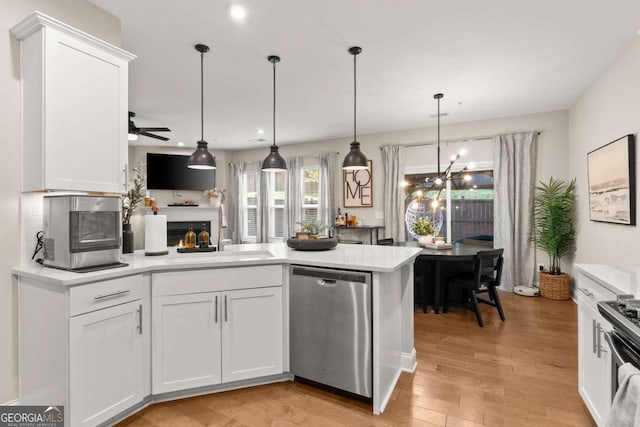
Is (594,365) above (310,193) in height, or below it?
below

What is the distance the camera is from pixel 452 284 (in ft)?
13.4

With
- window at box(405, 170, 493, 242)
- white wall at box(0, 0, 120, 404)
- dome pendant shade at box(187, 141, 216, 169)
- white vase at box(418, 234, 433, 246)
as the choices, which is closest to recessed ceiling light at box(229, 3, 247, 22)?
dome pendant shade at box(187, 141, 216, 169)

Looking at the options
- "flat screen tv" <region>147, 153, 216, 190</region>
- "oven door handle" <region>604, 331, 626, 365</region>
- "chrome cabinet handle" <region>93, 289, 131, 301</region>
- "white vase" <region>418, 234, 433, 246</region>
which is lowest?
"oven door handle" <region>604, 331, 626, 365</region>

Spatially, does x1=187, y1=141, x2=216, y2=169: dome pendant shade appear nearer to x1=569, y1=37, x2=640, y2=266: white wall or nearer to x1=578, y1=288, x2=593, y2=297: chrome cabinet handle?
x1=578, y1=288, x2=593, y2=297: chrome cabinet handle

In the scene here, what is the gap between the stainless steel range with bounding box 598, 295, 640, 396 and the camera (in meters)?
1.01

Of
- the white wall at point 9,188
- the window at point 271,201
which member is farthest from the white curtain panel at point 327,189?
the white wall at point 9,188

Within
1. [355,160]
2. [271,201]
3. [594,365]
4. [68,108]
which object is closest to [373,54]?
[355,160]

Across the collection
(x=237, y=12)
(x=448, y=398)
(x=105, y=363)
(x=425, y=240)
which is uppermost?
(x=237, y=12)

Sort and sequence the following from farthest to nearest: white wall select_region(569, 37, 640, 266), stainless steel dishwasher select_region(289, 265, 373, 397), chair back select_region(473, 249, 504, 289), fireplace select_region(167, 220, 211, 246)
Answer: fireplace select_region(167, 220, 211, 246) → chair back select_region(473, 249, 504, 289) → white wall select_region(569, 37, 640, 266) → stainless steel dishwasher select_region(289, 265, 373, 397)

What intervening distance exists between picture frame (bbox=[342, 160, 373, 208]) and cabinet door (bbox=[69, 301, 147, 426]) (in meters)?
4.72

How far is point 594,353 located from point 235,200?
23.0ft

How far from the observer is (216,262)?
2.11m

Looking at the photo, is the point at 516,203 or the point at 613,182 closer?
the point at 613,182

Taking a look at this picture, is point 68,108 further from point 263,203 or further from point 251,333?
point 263,203
